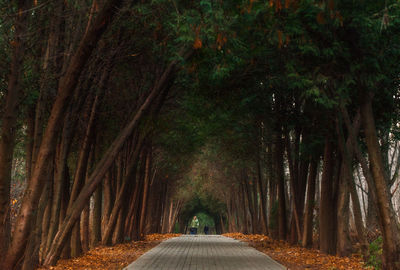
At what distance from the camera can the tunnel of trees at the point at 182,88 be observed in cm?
919

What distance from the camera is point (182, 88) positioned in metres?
18.9

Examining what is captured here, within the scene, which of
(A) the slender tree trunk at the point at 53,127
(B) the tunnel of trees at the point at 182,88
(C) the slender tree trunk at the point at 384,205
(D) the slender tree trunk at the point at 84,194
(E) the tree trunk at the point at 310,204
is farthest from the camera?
(E) the tree trunk at the point at 310,204

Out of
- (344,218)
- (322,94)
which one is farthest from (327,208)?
(322,94)

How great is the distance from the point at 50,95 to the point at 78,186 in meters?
2.76

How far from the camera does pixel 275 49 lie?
46.6 ft

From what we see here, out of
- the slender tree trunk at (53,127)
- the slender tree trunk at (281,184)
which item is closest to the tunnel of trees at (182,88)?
the slender tree trunk at (53,127)

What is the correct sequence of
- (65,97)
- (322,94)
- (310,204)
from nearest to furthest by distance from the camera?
(65,97)
(322,94)
(310,204)

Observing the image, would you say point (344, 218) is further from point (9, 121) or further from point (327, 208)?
point (9, 121)

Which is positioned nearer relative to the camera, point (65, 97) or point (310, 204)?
point (65, 97)

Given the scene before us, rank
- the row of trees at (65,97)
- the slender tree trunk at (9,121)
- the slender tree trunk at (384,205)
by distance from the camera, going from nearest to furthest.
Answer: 1. the slender tree trunk at (9,121)
2. the row of trees at (65,97)
3. the slender tree trunk at (384,205)

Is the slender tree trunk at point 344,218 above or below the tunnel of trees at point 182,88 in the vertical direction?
below

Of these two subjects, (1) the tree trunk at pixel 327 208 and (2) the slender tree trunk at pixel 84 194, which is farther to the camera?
(1) the tree trunk at pixel 327 208

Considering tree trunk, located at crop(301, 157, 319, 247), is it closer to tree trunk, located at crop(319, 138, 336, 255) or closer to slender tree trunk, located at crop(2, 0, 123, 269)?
tree trunk, located at crop(319, 138, 336, 255)

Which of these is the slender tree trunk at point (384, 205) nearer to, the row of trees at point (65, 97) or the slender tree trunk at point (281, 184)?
the row of trees at point (65, 97)
